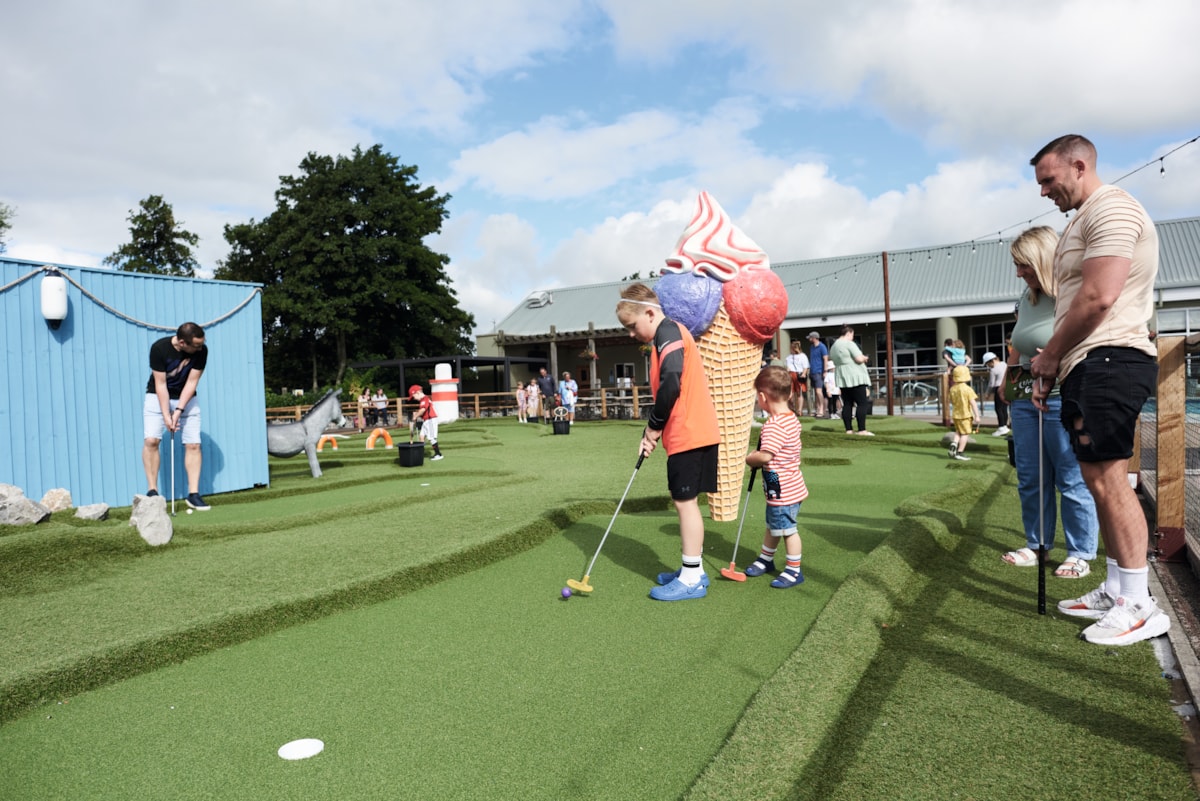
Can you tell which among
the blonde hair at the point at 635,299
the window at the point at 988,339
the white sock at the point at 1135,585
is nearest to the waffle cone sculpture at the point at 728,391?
the blonde hair at the point at 635,299

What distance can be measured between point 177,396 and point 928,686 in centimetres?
628

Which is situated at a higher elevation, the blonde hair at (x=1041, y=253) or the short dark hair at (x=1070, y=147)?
the short dark hair at (x=1070, y=147)

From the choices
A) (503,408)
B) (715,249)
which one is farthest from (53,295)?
(503,408)

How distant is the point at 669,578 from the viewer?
399 centimetres

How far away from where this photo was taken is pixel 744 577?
3998 mm

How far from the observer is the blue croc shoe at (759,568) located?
13.3ft

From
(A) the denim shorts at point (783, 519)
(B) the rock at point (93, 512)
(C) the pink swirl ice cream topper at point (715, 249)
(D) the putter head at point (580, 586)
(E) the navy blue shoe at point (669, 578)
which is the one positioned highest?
(C) the pink swirl ice cream topper at point (715, 249)

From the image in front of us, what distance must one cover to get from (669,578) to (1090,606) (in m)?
1.90

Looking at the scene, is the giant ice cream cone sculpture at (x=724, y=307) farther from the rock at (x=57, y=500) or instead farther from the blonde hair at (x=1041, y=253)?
the rock at (x=57, y=500)

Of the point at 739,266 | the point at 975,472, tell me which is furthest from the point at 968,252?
the point at 739,266

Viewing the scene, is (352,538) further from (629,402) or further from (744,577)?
(629,402)

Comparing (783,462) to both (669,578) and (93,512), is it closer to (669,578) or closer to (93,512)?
(669,578)

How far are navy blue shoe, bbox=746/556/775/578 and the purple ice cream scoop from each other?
166 centimetres

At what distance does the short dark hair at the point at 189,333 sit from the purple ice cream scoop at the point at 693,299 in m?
3.93
